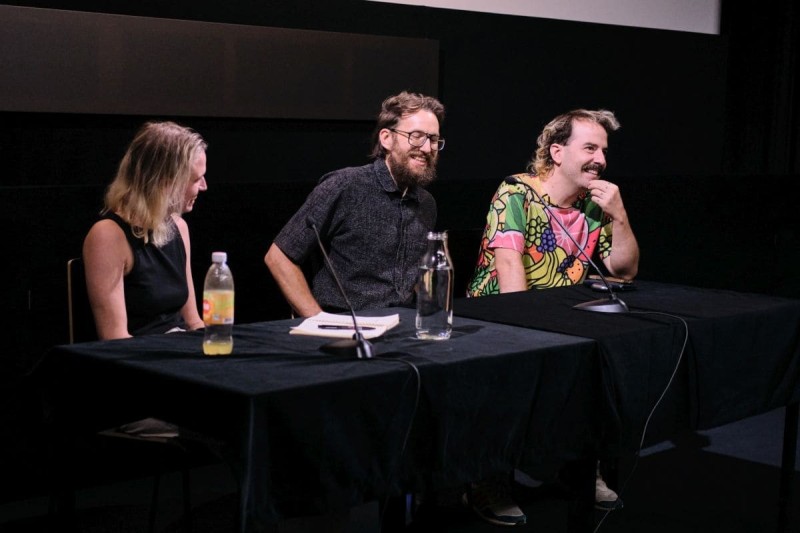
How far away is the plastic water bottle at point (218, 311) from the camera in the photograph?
83.7 inches

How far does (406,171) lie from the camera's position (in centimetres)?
333

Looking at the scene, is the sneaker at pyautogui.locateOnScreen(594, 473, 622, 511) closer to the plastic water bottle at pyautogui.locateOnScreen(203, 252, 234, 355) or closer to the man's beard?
the man's beard

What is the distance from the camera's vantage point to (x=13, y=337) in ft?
10.7

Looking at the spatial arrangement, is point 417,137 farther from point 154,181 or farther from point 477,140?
point 477,140

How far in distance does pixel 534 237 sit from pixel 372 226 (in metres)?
0.51

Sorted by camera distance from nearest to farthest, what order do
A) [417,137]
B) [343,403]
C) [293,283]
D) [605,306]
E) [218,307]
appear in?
[343,403]
[218,307]
[605,306]
[293,283]
[417,137]

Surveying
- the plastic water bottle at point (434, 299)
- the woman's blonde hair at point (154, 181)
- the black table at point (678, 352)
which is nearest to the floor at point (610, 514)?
the black table at point (678, 352)

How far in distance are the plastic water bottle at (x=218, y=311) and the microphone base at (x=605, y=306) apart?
1012mm

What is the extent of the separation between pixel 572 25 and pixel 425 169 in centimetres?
173

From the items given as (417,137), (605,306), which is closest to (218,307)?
(605,306)

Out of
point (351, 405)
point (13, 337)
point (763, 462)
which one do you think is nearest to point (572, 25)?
point (763, 462)

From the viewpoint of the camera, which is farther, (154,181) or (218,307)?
(154,181)

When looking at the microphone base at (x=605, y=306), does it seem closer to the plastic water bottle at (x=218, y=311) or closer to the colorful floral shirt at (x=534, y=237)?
the colorful floral shirt at (x=534, y=237)

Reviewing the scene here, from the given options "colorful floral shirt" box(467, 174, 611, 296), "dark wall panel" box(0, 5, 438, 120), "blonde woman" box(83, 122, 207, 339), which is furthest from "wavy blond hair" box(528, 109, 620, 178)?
"blonde woman" box(83, 122, 207, 339)
